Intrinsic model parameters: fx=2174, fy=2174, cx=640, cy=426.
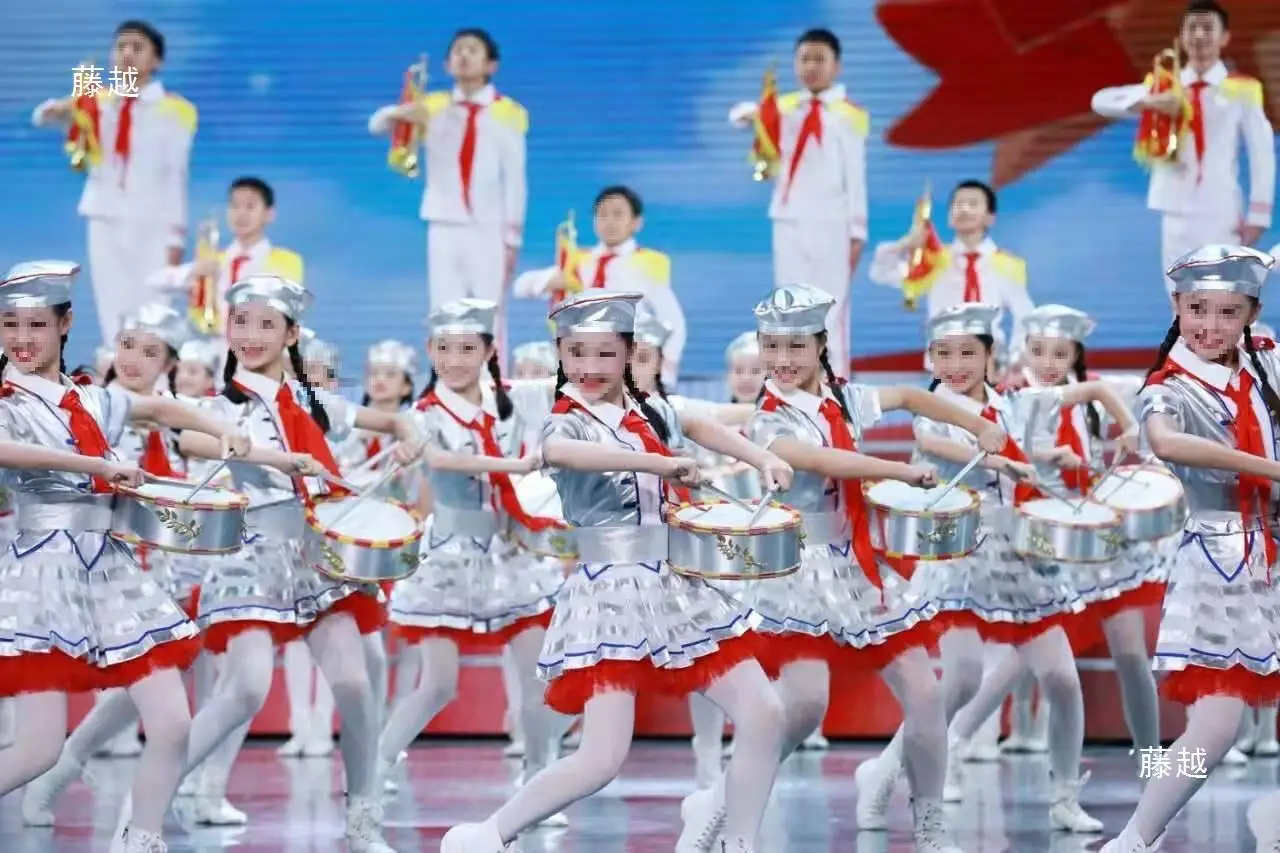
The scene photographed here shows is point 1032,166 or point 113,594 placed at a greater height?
point 1032,166

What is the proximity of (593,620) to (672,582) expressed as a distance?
0.70 ft

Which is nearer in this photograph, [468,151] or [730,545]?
[730,545]

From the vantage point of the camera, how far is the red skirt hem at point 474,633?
21.6 feet

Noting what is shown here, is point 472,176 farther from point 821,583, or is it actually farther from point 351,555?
point 821,583

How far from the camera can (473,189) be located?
32.9 feet

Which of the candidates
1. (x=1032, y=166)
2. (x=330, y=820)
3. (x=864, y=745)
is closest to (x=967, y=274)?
(x=1032, y=166)

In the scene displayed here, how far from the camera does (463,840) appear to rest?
4.89m

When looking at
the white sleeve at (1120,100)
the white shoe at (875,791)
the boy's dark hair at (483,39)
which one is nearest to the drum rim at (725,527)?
the white shoe at (875,791)

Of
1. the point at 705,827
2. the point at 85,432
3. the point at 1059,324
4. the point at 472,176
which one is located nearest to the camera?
the point at 85,432

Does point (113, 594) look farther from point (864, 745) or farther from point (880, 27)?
point (880, 27)

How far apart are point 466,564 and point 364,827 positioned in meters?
1.15

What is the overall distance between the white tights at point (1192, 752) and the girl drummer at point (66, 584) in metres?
2.27

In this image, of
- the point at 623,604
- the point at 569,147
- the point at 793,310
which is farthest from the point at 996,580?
the point at 569,147

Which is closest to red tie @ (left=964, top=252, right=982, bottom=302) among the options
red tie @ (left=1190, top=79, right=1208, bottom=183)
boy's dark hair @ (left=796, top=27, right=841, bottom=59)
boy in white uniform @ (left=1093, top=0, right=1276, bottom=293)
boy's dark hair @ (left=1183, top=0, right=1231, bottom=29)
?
boy in white uniform @ (left=1093, top=0, right=1276, bottom=293)
